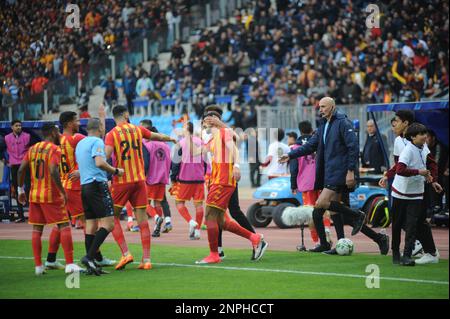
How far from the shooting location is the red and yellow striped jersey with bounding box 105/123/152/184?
1291cm

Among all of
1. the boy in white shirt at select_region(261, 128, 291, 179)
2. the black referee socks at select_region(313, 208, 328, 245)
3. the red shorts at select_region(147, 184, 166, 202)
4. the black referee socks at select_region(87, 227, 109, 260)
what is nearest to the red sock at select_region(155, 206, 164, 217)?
the red shorts at select_region(147, 184, 166, 202)

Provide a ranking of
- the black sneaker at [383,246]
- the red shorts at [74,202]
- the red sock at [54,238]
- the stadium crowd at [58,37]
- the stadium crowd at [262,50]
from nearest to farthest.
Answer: the red sock at [54,238]
the red shorts at [74,202]
the black sneaker at [383,246]
the stadium crowd at [262,50]
the stadium crowd at [58,37]

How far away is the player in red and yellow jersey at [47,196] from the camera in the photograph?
12.4 meters

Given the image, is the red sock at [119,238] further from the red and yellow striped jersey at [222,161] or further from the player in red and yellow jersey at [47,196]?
the red and yellow striped jersey at [222,161]

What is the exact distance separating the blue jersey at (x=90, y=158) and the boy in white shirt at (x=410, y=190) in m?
3.77

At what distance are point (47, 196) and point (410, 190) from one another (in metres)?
4.62

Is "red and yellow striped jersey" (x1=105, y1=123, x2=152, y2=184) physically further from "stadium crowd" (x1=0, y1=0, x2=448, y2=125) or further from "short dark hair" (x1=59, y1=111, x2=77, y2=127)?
"stadium crowd" (x1=0, y1=0, x2=448, y2=125)

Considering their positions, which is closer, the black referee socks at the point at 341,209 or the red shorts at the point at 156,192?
the black referee socks at the point at 341,209

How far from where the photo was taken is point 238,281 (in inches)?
452

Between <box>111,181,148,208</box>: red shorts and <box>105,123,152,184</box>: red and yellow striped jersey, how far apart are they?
0.08 metres

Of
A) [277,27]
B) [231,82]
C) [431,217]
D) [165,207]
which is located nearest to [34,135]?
[165,207]

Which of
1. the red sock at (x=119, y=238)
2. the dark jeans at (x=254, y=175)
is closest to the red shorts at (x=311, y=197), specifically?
the red sock at (x=119, y=238)

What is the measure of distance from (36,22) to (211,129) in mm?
18097
